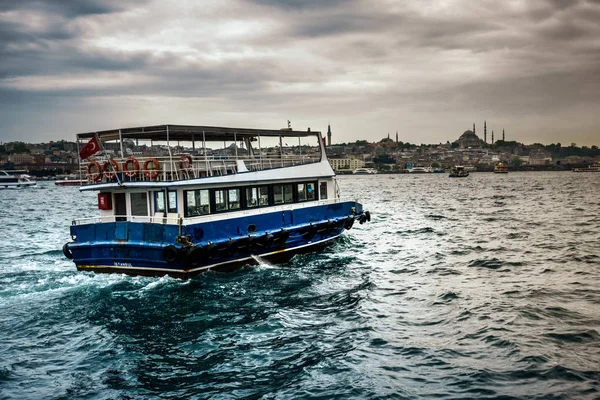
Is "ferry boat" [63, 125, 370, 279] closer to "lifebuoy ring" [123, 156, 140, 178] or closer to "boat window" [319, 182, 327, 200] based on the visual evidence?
"lifebuoy ring" [123, 156, 140, 178]

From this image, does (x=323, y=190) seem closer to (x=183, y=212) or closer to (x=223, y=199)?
(x=223, y=199)

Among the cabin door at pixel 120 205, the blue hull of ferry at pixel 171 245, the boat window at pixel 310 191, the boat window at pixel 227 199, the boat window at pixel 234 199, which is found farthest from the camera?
the boat window at pixel 310 191

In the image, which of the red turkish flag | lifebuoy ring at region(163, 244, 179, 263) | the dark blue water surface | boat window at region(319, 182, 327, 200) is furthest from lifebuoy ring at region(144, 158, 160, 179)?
boat window at region(319, 182, 327, 200)

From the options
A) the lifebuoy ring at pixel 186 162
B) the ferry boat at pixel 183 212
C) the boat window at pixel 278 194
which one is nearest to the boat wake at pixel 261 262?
the ferry boat at pixel 183 212

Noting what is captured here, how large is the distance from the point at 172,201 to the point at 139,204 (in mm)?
1313

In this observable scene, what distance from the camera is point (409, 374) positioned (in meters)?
10.6

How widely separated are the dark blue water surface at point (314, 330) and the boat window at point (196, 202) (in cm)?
238

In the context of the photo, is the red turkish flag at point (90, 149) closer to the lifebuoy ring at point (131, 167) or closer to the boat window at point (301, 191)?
the lifebuoy ring at point (131, 167)

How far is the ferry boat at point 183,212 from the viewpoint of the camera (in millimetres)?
16906

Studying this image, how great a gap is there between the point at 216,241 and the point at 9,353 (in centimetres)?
727

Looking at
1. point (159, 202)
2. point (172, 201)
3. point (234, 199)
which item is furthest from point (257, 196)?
point (159, 202)

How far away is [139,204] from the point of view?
1823 centimetres

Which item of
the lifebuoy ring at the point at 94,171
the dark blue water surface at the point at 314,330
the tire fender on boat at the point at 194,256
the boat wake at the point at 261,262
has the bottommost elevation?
the dark blue water surface at the point at 314,330

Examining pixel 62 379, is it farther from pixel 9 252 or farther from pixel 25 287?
pixel 9 252
